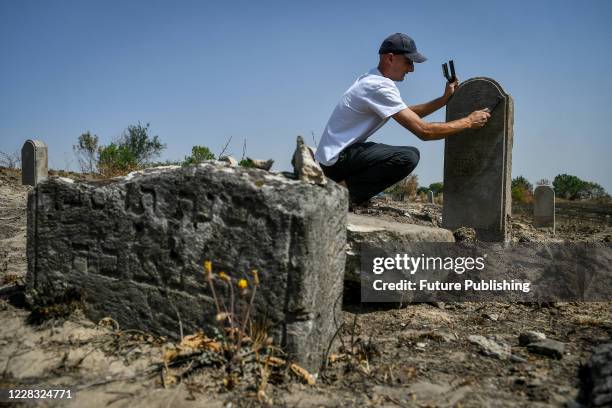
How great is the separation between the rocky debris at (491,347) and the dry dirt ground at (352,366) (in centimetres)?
2

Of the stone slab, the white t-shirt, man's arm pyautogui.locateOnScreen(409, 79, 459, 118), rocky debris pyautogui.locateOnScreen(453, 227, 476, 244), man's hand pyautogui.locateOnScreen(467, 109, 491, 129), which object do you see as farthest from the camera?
man's arm pyautogui.locateOnScreen(409, 79, 459, 118)

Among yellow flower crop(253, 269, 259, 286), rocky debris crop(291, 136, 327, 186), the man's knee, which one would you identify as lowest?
yellow flower crop(253, 269, 259, 286)

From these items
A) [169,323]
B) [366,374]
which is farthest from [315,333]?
[169,323]

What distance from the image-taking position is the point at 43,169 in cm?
1091

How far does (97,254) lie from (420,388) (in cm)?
190

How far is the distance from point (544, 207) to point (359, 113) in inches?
269

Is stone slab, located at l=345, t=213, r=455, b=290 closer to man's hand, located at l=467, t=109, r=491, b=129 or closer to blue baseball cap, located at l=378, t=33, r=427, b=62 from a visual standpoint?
blue baseball cap, located at l=378, t=33, r=427, b=62

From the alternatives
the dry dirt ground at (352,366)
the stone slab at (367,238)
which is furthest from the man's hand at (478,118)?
the dry dirt ground at (352,366)

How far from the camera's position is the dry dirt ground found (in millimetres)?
2139

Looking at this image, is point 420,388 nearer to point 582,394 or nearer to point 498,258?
point 582,394

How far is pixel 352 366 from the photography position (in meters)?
2.42

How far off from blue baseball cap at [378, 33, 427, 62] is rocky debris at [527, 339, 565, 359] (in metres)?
2.47

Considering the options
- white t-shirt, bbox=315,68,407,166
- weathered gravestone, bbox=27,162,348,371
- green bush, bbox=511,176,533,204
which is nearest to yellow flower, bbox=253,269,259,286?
weathered gravestone, bbox=27,162,348,371

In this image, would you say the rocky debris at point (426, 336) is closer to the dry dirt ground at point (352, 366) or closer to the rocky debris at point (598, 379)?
the dry dirt ground at point (352, 366)
